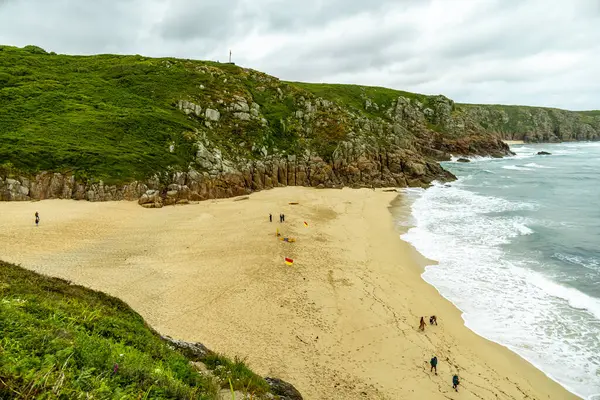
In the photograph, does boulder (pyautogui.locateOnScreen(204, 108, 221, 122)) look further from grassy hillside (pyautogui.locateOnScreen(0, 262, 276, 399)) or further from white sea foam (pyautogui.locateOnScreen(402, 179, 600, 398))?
grassy hillside (pyautogui.locateOnScreen(0, 262, 276, 399))

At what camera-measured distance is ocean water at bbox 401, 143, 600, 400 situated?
1712cm

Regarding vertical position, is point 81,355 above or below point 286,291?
above

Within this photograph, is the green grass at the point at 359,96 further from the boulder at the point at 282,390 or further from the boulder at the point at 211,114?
the boulder at the point at 282,390

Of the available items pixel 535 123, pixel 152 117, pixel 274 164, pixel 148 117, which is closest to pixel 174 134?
pixel 152 117

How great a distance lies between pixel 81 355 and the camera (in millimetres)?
5996

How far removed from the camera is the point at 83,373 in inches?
203

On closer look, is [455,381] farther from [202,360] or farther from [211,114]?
[211,114]

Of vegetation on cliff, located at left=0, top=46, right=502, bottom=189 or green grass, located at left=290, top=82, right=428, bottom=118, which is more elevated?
green grass, located at left=290, top=82, right=428, bottom=118

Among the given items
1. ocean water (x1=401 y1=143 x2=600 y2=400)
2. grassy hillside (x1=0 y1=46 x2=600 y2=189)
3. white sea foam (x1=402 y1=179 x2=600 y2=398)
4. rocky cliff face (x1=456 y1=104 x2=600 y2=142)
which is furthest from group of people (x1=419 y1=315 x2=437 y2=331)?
rocky cliff face (x1=456 y1=104 x2=600 y2=142)

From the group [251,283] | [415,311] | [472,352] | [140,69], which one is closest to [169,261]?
[251,283]

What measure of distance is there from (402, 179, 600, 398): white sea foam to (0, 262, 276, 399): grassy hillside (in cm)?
1554

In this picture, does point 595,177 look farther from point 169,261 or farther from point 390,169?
point 169,261

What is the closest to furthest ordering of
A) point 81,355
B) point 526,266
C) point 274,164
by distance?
1. point 81,355
2. point 526,266
3. point 274,164

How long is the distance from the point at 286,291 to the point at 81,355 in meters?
16.3
